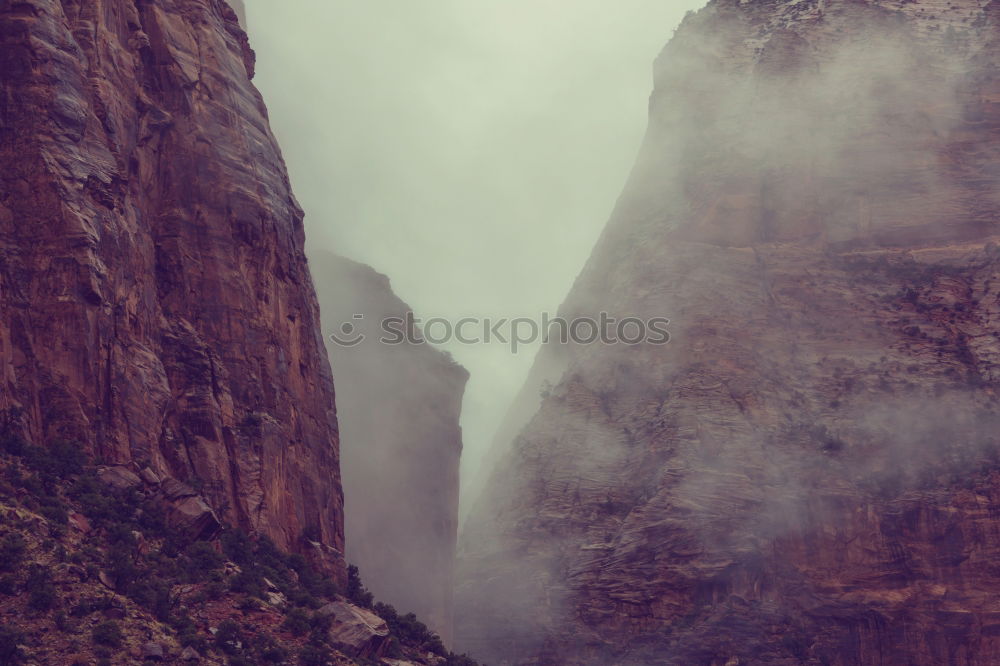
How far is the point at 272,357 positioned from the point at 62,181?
10590 mm

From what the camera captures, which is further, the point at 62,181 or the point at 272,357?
the point at 272,357

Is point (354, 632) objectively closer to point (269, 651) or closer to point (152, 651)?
point (269, 651)

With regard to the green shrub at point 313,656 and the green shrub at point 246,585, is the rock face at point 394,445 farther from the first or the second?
the green shrub at point 313,656

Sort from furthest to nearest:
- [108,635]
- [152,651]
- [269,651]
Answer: [269,651], [152,651], [108,635]

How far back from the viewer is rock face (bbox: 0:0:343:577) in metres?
40.8

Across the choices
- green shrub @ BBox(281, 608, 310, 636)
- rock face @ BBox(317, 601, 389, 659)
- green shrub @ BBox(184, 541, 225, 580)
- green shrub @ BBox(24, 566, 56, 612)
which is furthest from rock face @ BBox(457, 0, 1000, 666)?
green shrub @ BBox(24, 566, 56, 612)

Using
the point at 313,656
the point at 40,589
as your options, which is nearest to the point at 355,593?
the point at 313,656

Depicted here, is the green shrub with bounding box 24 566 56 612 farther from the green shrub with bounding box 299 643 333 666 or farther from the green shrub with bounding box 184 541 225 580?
the green shrub with bounding box 299 643 333 666

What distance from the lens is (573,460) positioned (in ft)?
293

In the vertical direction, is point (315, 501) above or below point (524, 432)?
below

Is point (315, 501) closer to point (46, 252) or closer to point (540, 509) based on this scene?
point (46, 252)

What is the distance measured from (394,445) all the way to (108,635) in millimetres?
46057

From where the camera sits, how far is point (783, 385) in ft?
289

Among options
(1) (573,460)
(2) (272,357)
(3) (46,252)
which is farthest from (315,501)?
(1) (573,460)
